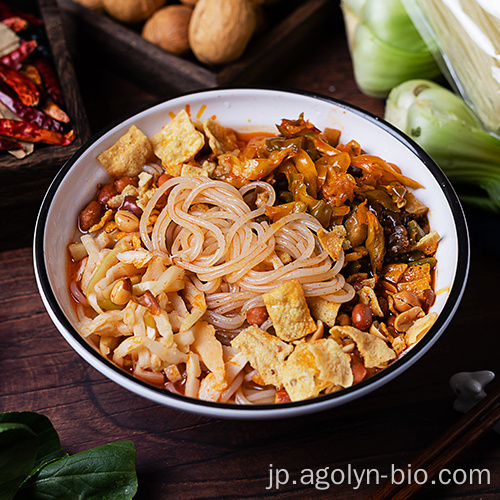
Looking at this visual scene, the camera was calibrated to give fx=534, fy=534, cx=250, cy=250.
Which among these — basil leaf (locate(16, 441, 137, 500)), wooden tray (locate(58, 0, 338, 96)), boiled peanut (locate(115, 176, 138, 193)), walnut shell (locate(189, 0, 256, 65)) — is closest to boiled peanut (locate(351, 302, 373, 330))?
basil leaf (locate(16, 441, 137, 500))

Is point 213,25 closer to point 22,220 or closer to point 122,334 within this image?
point 22,220

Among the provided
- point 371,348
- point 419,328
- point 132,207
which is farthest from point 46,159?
point 419,328

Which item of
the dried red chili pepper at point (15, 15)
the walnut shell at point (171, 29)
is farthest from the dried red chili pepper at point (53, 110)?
the walnut shell at point (171, 29)

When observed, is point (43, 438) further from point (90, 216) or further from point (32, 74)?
point (32, 74)

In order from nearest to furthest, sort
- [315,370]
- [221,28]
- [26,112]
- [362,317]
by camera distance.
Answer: [315,370] < [362,317] < [26,112] < [221,28]

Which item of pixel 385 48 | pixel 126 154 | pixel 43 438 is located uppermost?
pixel 385 48

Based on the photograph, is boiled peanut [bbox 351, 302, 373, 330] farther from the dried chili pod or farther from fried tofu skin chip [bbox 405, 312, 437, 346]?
the dried chili pod

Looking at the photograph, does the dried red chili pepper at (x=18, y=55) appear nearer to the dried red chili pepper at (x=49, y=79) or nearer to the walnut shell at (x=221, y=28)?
the dried red chili pepper at (x=49, y=79)
